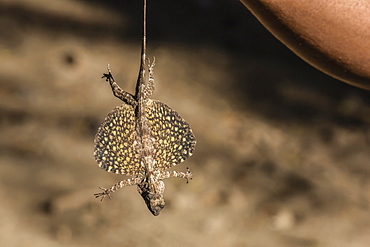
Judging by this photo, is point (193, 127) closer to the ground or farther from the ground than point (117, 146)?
farther from the ground

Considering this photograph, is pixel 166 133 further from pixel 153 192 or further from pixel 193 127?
pixel 193 127

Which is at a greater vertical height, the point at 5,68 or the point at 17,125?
the point at 5,68

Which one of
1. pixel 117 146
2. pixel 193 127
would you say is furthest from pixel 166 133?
pixel 193 127

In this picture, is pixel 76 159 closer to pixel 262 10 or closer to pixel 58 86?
pixel 58 86

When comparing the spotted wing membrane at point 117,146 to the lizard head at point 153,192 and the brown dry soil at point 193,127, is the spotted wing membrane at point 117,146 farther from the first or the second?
the brown dry soil at point 193,127

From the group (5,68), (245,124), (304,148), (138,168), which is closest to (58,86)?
(5,68)

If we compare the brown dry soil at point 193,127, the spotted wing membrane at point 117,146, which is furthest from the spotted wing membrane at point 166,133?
the brown dry soil at point 193,127
